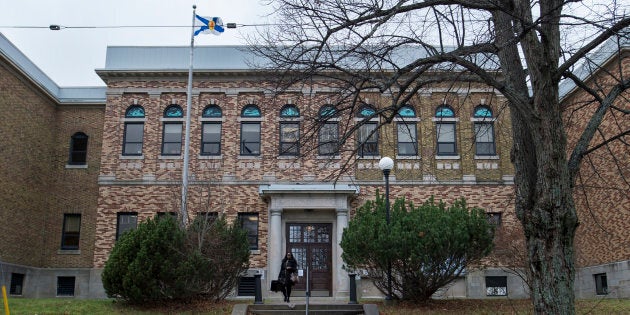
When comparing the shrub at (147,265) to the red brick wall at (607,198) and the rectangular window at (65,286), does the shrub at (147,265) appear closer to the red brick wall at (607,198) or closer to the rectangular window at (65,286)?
the rectangular window at (65,286)

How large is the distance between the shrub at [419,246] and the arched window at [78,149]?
16924mm

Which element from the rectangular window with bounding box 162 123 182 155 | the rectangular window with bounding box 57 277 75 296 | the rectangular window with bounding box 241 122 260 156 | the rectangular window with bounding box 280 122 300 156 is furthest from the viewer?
the rectangular window with bounding box 162 123 182 155

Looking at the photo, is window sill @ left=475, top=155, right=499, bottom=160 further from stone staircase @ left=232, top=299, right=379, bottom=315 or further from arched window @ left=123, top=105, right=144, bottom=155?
arched window @ left=123, top=105, right=144, bottom=155

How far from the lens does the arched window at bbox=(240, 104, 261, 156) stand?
92.9ft

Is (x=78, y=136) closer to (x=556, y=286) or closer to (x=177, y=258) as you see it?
(x=177, y=258)

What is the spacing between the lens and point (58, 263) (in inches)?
1125

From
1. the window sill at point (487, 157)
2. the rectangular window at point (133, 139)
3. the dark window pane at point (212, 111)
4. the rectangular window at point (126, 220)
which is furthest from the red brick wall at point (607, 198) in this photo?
the rectangular window at point (126, 220)

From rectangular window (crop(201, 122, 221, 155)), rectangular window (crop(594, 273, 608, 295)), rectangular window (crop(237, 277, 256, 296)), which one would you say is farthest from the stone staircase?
rectangular window (crop(201, 122, 221, 155))

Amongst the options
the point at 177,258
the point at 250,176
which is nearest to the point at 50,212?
the point at 250,176

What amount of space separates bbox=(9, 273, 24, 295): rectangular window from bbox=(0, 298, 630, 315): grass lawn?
32.3 ft

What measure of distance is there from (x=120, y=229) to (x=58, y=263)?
343 cm

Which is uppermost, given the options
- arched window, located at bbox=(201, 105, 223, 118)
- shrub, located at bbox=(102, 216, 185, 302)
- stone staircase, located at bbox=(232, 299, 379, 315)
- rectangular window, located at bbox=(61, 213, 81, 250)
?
arched window, located at bbox=(201, 105, 223, 118)

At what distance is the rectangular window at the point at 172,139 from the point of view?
1123 inches

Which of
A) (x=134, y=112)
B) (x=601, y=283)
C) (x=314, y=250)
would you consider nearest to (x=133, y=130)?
(x=134, y=112)
